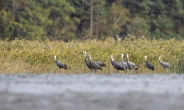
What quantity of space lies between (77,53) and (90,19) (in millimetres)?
28325

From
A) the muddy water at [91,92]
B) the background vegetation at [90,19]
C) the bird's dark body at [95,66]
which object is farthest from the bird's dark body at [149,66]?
the background vegetation at [90,19]

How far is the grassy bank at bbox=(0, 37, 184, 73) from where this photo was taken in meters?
Answer: 24.9

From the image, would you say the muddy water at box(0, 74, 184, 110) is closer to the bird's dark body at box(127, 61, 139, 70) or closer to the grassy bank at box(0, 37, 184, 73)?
the bird's dark body at box(127, 61, 139, 70)

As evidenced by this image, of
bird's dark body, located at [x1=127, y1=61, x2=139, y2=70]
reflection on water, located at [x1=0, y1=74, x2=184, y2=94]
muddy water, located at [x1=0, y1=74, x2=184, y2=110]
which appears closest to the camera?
muddy water, located at [x1=0, y1=74, x2=184, y2=110]

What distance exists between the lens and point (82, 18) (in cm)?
5538

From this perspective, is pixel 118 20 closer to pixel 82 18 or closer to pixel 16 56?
pixel 82 18

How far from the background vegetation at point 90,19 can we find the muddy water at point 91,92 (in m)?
29.4

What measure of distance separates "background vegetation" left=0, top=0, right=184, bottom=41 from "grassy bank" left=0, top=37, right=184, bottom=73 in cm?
2022

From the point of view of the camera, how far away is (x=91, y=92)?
16.3 m

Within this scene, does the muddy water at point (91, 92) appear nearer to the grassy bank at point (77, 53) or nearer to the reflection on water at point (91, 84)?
the reflection on water at point (91, 84)

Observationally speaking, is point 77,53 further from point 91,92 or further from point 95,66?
point 91,92

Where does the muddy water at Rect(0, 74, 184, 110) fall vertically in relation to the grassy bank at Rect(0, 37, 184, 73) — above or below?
above

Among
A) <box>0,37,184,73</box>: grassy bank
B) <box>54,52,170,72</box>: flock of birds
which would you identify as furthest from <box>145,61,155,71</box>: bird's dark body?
<box>0,37,184,73</box>: grassy bank

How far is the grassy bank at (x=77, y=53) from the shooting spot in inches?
979
